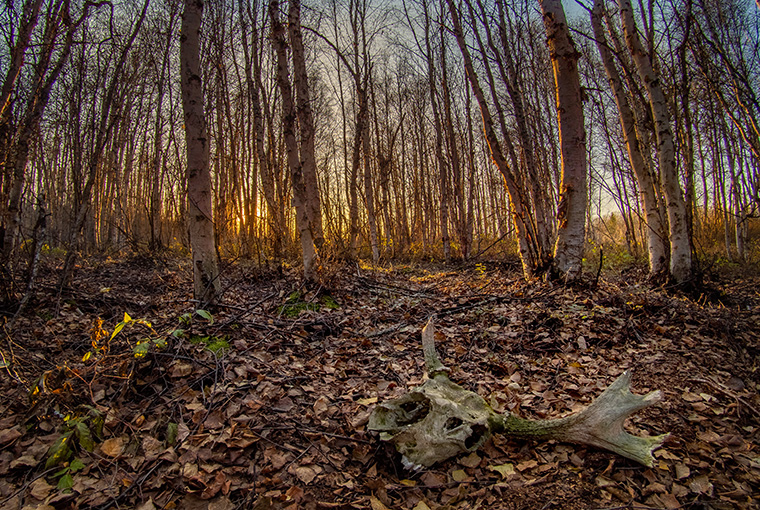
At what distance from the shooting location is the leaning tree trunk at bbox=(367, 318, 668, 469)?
76.0 inches

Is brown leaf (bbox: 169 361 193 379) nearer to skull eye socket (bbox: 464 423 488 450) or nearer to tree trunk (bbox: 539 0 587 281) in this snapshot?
skull eye socket (bbox: 464 423 488 450)

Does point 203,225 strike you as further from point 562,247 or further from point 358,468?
point 562,247

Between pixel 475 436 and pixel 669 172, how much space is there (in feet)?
18.6

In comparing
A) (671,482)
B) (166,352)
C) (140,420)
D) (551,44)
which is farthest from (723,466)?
(551,44)

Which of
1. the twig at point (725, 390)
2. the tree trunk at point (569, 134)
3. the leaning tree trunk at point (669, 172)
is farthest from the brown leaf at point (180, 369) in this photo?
the leaning tree trunk at point (669, 172)

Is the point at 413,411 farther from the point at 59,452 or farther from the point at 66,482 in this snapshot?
the point at 59,452

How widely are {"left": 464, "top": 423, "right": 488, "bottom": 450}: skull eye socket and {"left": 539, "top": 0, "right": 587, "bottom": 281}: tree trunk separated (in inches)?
138

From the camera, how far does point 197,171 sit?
385cm

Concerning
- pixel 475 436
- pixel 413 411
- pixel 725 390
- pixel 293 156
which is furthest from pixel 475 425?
pixel 293 156

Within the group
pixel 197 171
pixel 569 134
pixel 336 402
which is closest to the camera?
pixel 336 402

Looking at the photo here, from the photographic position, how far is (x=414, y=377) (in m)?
3.08

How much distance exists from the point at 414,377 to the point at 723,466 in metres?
1.98

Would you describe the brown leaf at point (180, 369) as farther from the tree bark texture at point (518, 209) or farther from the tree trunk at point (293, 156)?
the tree bark texture at point (518, 209)

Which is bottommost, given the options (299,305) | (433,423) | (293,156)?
(433,423)
